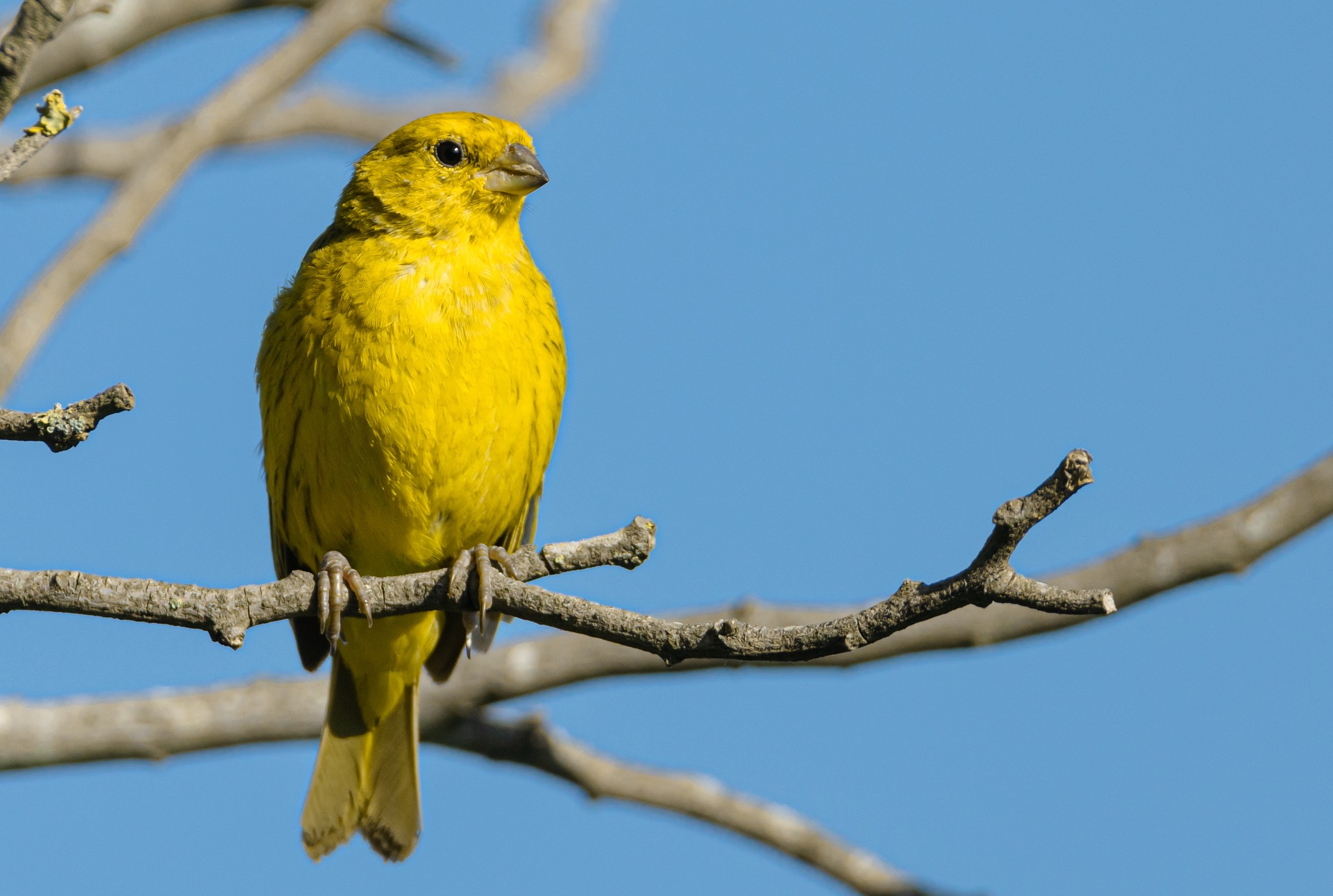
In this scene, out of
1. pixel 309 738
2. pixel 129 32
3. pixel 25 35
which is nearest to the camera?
pixel 25 35

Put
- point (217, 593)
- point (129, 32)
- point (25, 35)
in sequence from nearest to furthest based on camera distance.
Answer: point (25, 35) → point (217, 593) → point (129, 32)

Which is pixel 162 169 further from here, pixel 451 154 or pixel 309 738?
pixel 309 738

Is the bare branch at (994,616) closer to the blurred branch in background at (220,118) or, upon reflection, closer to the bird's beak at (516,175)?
the bird's beak at (516,175)

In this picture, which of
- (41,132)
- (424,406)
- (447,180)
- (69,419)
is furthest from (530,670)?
(41,132)

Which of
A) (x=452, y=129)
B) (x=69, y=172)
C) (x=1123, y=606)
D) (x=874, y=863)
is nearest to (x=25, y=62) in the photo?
(x=452, y=129)

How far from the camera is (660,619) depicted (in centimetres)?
358

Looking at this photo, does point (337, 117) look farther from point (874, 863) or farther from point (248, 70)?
point (874, 863)

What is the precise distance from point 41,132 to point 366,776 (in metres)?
3.62

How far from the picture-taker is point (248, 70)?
6.83 meters

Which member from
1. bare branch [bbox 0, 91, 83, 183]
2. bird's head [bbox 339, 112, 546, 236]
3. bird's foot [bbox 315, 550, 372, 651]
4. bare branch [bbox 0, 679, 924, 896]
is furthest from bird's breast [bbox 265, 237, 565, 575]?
bare branch [bbox 0, 91, 83, 183]

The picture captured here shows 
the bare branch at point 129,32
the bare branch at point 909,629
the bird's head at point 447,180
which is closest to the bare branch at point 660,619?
the bare branch at point 909,629

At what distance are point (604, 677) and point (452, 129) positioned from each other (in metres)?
2.40

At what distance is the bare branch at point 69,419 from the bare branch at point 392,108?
5756 millimetres

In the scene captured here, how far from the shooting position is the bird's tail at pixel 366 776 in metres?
6.18
